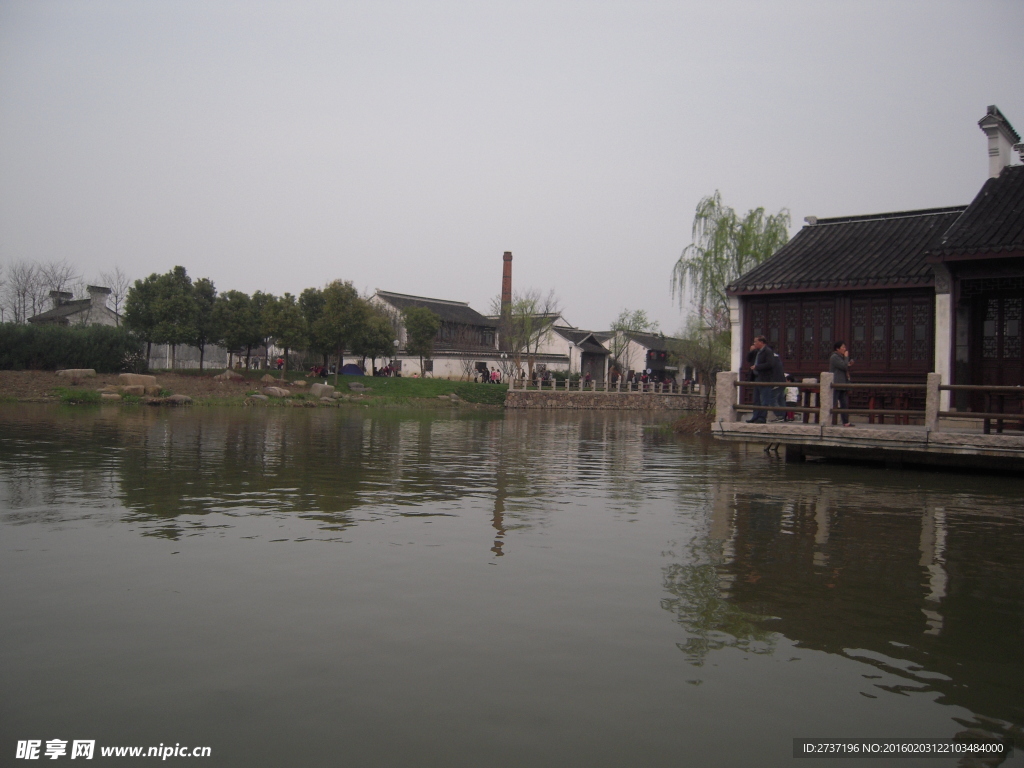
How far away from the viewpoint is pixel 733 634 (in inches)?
218

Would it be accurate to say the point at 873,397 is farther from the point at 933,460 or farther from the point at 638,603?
the point at 638,603

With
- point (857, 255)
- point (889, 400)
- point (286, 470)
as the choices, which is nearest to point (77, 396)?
point (286, 470)

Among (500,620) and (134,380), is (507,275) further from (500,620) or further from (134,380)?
(500,620)

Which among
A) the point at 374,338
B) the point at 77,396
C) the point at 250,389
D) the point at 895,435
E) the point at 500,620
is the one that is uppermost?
the point at 374,338

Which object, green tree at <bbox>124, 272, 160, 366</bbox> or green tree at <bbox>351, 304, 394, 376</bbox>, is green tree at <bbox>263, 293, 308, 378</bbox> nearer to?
green tree at <bbox>351, 304, 394, 376</bbox>

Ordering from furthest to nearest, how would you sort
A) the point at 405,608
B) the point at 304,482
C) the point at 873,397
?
the point at 873,397 → the point at 304,482 → the point at 405,608

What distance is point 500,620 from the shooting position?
5750 mm

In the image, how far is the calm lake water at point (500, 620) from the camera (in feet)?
13.6

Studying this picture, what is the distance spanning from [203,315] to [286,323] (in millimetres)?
5154

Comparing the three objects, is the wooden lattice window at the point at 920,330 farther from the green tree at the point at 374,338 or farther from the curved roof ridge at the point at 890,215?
the green tree at the point at 374,338

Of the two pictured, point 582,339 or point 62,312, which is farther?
point 582,339

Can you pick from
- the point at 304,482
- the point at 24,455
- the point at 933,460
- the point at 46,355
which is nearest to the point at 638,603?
the point at 304,482

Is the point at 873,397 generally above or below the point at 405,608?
above

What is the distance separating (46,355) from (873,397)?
1495 inches
